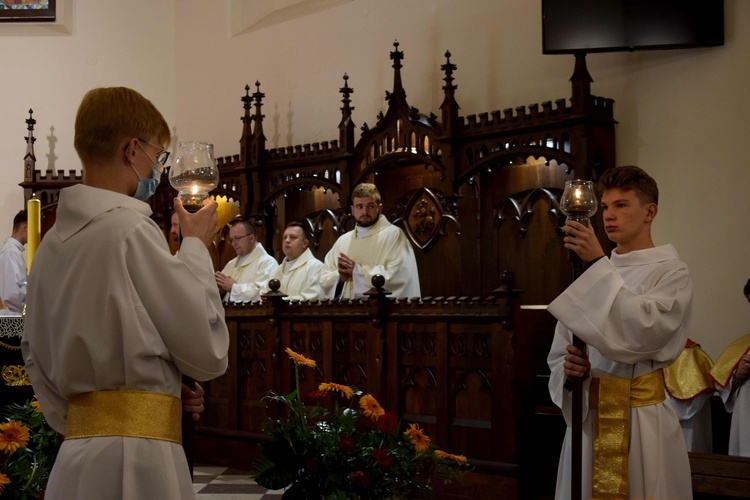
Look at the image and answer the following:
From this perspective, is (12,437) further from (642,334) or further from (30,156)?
(30,156)

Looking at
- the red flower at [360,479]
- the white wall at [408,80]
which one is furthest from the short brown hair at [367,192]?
the red flower at [360,479]

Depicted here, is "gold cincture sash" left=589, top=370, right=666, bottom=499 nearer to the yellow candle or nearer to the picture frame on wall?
the yellow candle

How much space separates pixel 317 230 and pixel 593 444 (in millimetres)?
7013

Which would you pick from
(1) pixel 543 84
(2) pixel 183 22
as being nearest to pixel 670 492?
(1) pixel 543 84

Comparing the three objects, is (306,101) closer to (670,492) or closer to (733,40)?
(733,40)

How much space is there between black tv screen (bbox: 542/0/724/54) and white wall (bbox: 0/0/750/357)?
0.67 feet

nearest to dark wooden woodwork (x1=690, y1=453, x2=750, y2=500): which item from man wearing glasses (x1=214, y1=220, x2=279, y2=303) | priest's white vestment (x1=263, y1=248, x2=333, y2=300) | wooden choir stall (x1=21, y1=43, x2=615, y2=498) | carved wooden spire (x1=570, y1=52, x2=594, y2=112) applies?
wooden choir stall (x1=21, y1=43, x2=615, y2=498)

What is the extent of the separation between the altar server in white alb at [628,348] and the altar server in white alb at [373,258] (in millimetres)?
4256

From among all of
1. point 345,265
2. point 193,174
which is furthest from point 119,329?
point 345,265

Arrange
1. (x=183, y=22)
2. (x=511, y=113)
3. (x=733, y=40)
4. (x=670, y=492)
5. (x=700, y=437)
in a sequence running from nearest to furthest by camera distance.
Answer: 1. (x=670, y=492)
2. (x=700, y=437)
3. (x=733, y=40)
4. (x=511, y=113)
5. (x=183, y=22)

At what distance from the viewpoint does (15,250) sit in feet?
29.2

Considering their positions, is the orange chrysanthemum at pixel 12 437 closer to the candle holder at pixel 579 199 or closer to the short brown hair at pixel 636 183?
the candle holder at pixel 579 199

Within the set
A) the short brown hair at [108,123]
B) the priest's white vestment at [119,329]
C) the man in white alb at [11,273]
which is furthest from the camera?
the man in white alb at [11,273]

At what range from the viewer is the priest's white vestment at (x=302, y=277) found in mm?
8484
